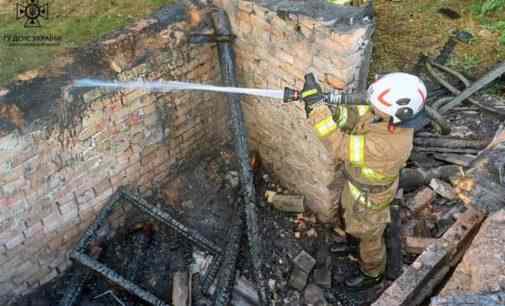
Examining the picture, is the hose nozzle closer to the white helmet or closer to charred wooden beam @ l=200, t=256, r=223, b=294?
the white helmet

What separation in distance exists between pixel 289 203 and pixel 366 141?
5.86 feet

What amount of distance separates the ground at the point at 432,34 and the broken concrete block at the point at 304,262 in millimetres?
2988

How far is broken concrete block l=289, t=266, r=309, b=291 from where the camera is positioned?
221 inches

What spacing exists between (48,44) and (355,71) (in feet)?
12.6

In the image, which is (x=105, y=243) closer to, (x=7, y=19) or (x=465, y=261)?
(x=7, y=19)

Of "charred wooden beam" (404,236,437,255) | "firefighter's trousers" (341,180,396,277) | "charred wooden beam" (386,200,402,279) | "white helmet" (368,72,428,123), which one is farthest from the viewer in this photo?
"charred wooden beam" (386,200,402,279)

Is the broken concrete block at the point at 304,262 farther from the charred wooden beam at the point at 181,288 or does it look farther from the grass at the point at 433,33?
the grass at the point at 433,33

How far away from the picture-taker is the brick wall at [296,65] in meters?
4.72

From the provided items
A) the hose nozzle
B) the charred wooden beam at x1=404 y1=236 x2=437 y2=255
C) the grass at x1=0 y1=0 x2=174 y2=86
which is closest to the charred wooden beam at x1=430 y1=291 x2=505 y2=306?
the hose nozzle

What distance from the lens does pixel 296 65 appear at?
206 inches

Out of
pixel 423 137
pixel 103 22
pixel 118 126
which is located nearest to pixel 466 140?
pixel 423 137

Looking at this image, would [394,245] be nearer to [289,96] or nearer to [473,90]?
[289,96]

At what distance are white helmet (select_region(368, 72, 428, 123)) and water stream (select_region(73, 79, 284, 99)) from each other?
1.25 meters

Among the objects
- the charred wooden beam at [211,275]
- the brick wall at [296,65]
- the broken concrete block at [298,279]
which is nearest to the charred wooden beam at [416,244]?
the brick wall at [296,65]
